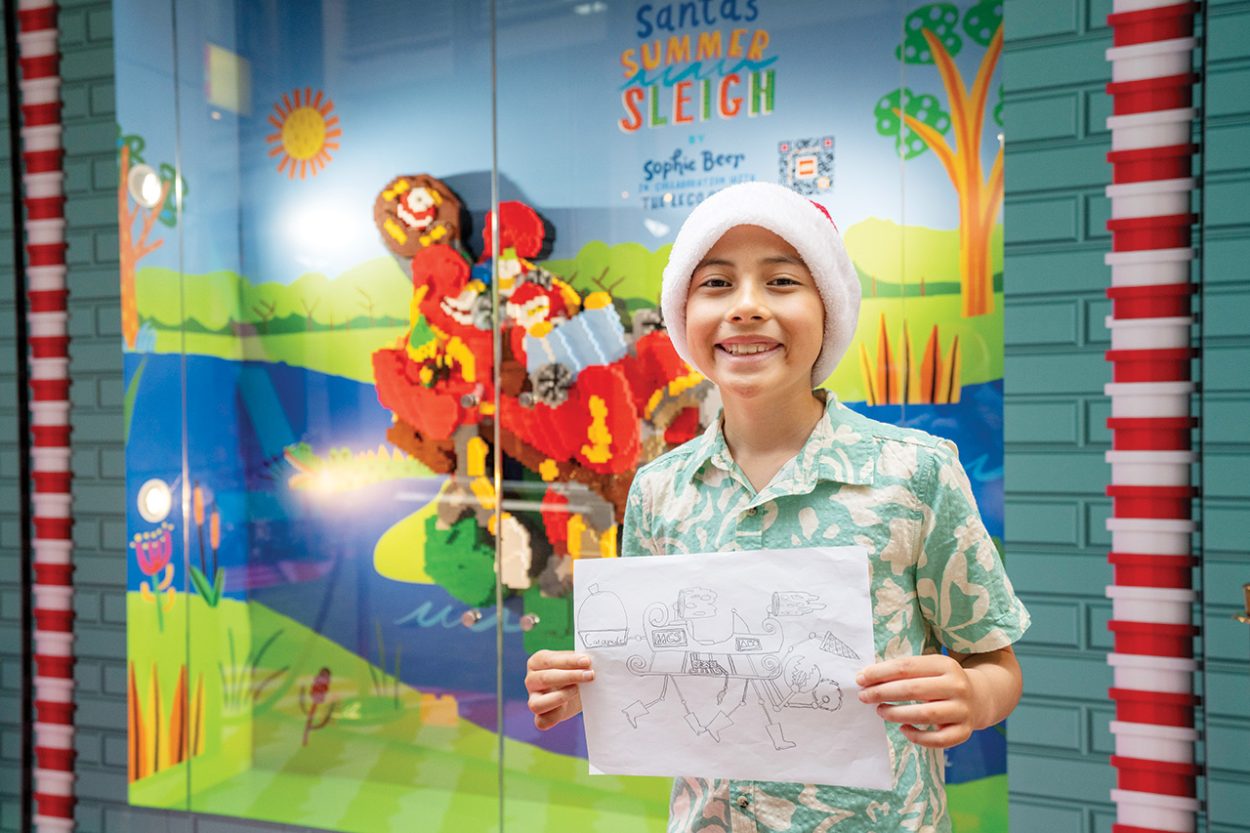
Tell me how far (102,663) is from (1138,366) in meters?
2.64

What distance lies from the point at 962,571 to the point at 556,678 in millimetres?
428

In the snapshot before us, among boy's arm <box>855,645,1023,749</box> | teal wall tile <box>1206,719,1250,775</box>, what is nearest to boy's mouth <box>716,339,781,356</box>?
boy's arm <box>855,645,1023,749</box>

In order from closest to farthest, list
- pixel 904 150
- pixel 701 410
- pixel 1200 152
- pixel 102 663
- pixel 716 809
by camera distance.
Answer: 1. pixel 716 809
2. pixel 1200 152
3. pixel 904 150
4. pixel 701 410
5. pixel 102 663

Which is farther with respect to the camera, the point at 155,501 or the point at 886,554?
the point at 155,501

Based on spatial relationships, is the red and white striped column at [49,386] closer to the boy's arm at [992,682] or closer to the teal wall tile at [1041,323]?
the teal wall tile at [1041,323]

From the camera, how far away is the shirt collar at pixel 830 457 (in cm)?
107

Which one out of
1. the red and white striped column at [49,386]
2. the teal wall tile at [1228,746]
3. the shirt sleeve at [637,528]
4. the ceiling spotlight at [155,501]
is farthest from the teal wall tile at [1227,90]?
the red and white striped column at [49,386]

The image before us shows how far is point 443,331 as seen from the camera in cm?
254

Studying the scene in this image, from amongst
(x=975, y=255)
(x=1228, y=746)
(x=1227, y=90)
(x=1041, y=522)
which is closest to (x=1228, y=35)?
(x=1227, y=90)

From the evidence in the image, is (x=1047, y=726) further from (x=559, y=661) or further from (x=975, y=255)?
(x=559, y=661)

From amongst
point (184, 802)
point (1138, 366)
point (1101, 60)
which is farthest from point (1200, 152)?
point (184, 802)

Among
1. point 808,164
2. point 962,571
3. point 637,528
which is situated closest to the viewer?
point 962,571

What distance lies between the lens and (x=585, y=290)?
243 cm

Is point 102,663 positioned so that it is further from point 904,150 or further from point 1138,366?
point 1138,366
